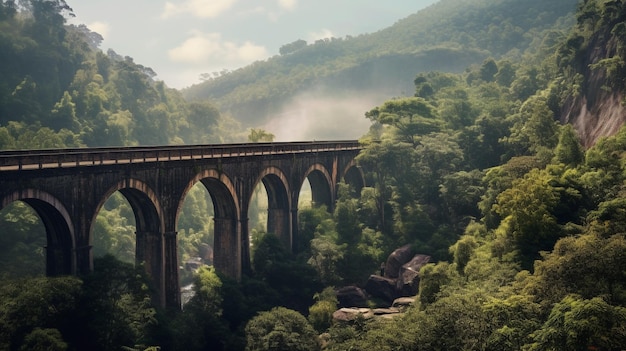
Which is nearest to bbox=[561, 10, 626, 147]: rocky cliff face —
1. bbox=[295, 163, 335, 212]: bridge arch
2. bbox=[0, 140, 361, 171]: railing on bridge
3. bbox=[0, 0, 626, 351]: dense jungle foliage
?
bbox=[0, 0, 626, 351]: dense jungle foliage

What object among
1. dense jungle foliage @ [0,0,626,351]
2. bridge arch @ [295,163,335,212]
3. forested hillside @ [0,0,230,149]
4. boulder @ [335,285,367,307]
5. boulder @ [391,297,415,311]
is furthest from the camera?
forested hillside @ [0,0,230,149]

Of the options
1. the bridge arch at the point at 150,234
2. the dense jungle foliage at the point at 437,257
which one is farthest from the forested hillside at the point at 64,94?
the bridge arch at the point at 150,234

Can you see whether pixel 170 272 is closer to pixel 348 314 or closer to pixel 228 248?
pixel 228 248

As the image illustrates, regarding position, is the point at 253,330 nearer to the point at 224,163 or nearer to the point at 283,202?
the point at 224,163

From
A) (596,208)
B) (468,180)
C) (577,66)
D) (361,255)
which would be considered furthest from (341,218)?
(577,66)

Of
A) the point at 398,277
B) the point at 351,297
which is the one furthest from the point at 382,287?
the point at 351,297

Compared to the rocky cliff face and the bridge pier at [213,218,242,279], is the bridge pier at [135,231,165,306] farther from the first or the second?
the rocky cliff face

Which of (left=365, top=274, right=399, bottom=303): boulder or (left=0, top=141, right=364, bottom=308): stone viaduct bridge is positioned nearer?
(left=0, top=141, right=364, bottom=308): stone viaduct bridge
